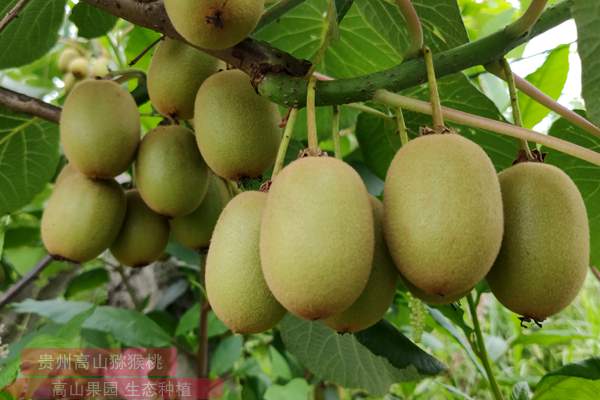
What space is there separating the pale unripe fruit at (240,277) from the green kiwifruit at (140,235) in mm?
398

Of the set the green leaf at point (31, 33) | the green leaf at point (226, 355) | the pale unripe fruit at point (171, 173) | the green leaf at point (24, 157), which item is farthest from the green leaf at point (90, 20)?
the green leaf at point (226, 355)

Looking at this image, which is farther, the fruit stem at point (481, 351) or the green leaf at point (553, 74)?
the green leaf at point (553, 74)

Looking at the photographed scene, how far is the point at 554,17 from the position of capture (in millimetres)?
766

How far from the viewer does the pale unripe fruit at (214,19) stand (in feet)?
2.24

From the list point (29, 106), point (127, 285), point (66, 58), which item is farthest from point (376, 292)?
point (66, 58)

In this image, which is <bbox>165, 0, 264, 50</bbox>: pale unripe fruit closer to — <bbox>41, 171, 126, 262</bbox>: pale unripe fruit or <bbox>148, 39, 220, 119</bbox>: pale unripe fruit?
<bbox>148, 39, 220, 119</bbox>: pale unripe fruit

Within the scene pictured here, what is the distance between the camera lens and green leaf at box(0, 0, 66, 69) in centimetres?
131

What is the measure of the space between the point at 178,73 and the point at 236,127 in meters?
0.20

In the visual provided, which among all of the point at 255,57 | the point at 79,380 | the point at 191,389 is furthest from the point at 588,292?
the point at 255,57

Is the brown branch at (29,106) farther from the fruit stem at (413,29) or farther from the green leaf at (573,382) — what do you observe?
the green leaf at (573,382)

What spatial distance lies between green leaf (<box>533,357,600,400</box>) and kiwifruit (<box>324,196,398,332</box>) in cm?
50

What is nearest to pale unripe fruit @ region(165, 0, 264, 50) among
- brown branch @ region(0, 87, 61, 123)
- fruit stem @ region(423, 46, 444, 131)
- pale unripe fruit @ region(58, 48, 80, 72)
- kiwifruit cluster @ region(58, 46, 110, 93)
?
fruit stem @ region(423, 46, 444, 131)

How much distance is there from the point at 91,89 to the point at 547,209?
0.71 meters

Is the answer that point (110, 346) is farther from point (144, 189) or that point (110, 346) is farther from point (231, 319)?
point (231, 319)
